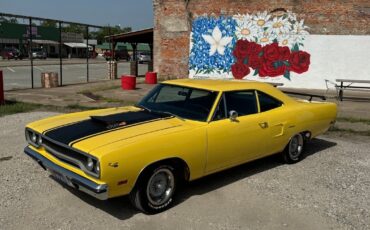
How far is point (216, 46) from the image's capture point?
65.0 ft

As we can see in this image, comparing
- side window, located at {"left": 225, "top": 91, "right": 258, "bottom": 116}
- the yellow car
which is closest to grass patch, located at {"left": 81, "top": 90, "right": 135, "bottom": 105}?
the yellow car

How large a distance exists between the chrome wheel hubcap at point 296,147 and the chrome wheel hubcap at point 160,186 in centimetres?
252

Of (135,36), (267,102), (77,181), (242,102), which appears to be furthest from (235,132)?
(135,36)

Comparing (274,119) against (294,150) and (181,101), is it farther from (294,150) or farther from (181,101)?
(181,101)

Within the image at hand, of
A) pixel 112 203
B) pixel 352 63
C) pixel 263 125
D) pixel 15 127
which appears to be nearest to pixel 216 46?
pixel 352 63

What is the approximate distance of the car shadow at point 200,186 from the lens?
4242mm

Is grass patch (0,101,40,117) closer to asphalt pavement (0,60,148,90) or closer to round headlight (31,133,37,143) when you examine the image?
round headlight (31,133,37,143)

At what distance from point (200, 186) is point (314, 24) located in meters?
15.4

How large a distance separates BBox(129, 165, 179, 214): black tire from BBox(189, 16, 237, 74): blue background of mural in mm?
15888

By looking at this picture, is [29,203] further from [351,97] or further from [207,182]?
[351,97]

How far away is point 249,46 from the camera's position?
19281 mm

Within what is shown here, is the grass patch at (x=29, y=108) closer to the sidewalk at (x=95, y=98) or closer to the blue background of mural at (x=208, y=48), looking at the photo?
the sidewalk at (x=95, y=98)

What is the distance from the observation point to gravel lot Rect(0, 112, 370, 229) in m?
3.99

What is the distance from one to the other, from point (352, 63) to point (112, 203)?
16751 millimetres
